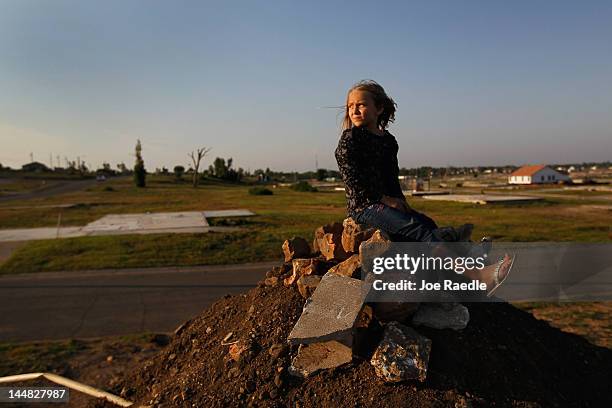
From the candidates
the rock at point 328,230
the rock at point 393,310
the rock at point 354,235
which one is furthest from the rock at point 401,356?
the rock at point 328,230

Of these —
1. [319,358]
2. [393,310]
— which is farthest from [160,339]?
[393,310]

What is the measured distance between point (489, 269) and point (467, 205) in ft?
86.3

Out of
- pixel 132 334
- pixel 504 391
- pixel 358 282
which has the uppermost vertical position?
pixel 358 282

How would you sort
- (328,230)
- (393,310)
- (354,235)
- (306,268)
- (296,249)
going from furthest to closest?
(296,249) → (328,230) → (306,268) → (354,235) → (393,310)

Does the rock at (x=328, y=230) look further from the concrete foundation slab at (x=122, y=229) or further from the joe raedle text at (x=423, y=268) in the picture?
the concrete foundation slab at (x=122, y=229)

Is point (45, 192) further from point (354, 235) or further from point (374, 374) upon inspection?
point (374, 374)

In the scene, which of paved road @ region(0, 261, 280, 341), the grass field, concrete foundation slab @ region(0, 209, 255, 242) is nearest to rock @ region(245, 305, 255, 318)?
paved road @ region(0, 261, 280, 341)

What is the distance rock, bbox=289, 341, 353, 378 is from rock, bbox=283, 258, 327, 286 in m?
0.83

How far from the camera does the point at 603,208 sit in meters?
25.9

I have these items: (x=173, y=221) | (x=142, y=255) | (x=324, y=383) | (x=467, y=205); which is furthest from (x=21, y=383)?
(x=467, y=205)

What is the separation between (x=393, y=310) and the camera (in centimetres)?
342

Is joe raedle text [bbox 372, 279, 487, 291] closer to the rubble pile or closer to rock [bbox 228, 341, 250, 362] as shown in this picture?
the rubble pile

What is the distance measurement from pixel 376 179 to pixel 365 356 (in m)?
1.44

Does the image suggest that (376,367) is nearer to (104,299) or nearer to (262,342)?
(262,342)
